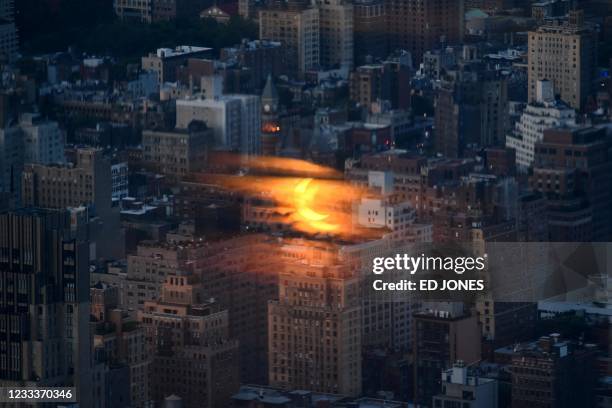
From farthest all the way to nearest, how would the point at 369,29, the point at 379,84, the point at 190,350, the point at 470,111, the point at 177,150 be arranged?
the point at 369,29
the point at 379,84
the point at 470,111
the point at 177,150
the point at 190,350

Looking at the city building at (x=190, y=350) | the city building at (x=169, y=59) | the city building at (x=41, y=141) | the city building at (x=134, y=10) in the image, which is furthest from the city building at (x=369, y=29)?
the city building at (x=190, y=350)

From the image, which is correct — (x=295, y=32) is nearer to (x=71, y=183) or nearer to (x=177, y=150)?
(x=177, y=150)

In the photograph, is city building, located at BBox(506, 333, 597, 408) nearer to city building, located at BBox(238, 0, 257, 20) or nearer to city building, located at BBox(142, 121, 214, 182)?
city building, located at BBox(142, 121, 214, 182)

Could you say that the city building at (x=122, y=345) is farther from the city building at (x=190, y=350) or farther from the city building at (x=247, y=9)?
the city building at (x=247, y=9)

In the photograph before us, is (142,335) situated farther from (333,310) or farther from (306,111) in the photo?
(306,111)

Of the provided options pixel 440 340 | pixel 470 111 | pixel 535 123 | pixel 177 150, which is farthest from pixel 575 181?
pixel 440 340

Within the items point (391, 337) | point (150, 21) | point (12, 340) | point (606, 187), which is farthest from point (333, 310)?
point (150, 21)
